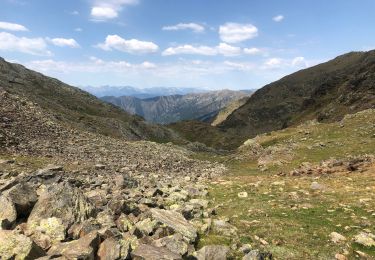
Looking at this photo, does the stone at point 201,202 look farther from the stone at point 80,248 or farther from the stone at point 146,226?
the stone at point 80,248

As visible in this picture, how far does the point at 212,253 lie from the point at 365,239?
8.29 metres

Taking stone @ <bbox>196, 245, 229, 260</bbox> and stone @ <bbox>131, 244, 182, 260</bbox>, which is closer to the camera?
stone @ <bbox>131, 244, 182, 260</bbox>

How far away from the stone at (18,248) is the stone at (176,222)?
719cm

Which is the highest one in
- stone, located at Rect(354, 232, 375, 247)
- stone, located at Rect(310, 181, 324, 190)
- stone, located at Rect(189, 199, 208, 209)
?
stone, located at Rect(354, 232, 375, 247)

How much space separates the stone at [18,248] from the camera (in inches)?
550

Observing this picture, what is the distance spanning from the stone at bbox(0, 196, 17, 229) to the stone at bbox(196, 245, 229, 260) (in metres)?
8.34

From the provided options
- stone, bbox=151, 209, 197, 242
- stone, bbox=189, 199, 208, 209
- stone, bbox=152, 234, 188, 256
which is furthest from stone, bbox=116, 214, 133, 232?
stone, bbox=189, 199, 208, 209

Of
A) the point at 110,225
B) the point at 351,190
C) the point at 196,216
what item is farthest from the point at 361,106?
the point at 110,225

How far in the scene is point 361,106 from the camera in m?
102

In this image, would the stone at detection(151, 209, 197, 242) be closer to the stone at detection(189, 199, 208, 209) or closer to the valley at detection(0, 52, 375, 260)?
the valley at detection(0, 52, 375, 260)

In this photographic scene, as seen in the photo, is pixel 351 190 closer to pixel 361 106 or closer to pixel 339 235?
pixel 339 235

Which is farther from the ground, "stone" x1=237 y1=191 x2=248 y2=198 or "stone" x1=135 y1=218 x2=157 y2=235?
"stone" x1=135 y1=218 x2=157 y2=235

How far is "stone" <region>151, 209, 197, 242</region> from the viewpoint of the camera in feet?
64.8

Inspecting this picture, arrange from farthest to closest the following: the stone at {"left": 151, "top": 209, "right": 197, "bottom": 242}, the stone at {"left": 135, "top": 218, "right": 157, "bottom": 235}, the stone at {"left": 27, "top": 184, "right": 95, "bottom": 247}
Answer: the stone at {"left": 151, "top": 209, "right": 197, "bottom": 242}
the stone at {"left": 135, "top": 218, "right": 157, "bottom": 235}
the stone at {"left": 27, "top": 184, "right": 95, "bottom": 247}
